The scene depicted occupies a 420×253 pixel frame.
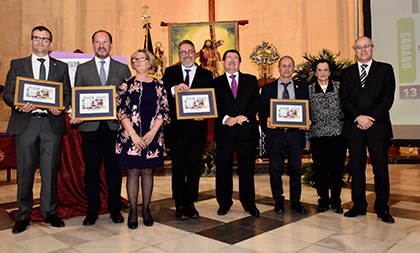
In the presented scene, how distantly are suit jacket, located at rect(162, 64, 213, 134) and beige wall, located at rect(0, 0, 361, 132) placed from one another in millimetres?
7732

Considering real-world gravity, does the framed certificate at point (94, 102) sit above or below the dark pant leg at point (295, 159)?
above

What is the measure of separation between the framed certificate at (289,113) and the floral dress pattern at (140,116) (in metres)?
1.25

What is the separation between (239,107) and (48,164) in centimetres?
210

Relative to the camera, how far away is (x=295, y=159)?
388 cm

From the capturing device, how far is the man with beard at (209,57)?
9.98 meters

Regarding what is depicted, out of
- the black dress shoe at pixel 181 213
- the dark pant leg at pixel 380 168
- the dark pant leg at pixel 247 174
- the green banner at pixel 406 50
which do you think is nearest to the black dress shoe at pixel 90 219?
the black dress shoe at pixel 181 213

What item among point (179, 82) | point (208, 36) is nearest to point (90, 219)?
point (179, 82)

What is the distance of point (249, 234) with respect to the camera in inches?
121

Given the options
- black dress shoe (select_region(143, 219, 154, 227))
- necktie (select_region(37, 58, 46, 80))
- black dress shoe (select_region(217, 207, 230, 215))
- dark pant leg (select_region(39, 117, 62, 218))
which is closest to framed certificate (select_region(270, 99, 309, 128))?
black dress shoe (select_region(217, 207, 230, 215))

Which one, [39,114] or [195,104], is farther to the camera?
[195,104]

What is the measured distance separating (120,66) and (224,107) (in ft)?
4.05

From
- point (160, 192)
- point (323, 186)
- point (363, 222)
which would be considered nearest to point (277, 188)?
point (323, 186)

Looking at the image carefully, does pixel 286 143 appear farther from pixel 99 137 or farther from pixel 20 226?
pixel 20 226

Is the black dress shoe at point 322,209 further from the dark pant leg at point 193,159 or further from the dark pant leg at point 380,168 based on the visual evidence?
the dark pant leg at point 193,159
